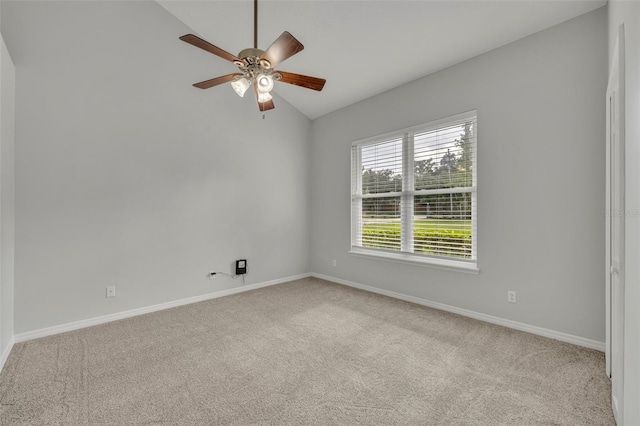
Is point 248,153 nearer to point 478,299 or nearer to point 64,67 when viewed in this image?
point 64,67

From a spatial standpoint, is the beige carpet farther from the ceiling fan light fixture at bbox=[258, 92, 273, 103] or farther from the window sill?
the ceiling fan light fixture at bbox=[258, 92, 273, 103]

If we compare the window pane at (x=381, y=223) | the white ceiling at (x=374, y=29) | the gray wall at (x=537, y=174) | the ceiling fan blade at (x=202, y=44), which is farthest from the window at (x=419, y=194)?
the ceiling fan blade at (x=202, y=44)

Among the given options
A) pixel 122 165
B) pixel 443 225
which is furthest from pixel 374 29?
pixel 122 165

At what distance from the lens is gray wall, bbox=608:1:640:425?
1.17 meters

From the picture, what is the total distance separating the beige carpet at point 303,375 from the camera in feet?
5.50

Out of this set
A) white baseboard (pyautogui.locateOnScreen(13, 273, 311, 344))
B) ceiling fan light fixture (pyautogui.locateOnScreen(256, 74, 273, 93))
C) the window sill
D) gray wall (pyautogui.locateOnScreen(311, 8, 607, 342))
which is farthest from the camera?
the window sill

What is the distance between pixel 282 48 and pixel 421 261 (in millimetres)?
2853

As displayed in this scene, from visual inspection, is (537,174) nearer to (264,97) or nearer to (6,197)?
(264,97)

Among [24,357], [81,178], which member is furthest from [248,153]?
[24,357]

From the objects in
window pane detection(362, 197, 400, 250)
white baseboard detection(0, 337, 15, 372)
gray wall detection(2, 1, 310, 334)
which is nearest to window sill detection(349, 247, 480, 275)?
window pane detection(362, 197, 400, 250)

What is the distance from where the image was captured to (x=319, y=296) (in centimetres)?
402

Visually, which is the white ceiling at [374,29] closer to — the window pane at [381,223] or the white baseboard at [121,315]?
the window pane at [381,223]

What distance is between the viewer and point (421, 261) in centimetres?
362

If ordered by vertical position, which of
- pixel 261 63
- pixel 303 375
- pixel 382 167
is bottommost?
pixel 303 375
